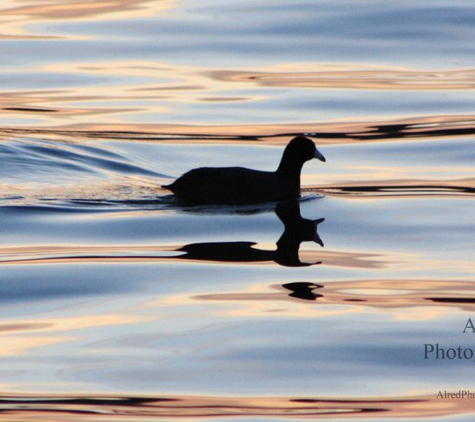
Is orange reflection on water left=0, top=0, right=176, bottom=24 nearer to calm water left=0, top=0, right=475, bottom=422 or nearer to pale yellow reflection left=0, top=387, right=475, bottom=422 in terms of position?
calm water left=0, top=0, right=475, bottom=422

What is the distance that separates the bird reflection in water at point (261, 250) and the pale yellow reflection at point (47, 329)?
5.95 ft

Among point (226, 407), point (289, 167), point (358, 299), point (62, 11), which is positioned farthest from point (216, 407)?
point (62, 11)

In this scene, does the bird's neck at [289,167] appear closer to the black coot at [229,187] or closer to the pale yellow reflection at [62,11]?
the black coot at [229,187]

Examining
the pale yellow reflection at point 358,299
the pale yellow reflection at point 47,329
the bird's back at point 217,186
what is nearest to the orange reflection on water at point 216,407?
the pale yellow reflection at point 47,329

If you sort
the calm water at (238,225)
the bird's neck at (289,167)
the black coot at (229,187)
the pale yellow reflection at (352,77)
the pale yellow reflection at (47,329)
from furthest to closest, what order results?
1. the pale yellow reflection at (352,77)
2. the bird's neck at (289,167)
3. the black coot at (229,187)
4. the pale yellow reflection at (47,329)
5. the calm water at (238,225)

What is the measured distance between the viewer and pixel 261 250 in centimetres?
1062

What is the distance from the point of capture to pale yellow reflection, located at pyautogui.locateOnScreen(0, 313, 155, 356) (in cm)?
793

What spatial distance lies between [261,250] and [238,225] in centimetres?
102

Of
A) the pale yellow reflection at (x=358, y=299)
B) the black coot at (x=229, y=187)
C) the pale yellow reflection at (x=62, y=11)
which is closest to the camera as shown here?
the pale yellow reflection at (x=358, y=299)

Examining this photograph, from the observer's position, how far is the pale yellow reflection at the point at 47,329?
7934 millimetres

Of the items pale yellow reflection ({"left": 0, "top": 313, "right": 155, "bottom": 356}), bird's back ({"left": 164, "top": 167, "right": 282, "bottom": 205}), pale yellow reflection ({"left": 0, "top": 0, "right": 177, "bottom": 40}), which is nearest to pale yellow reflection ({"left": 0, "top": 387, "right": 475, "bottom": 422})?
pale yellow reflection ({"left": 0, "top": 313, "right": 155, "bottom": 356})

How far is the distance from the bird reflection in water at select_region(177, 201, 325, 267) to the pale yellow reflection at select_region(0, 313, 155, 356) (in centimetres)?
181

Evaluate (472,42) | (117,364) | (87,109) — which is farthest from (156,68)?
(117,364)

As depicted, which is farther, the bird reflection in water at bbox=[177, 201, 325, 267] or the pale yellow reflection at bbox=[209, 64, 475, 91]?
the pale yellow reflection at bbox=[209, 64, 475, 91]
